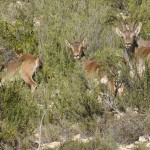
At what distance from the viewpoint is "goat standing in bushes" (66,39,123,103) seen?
1234cm

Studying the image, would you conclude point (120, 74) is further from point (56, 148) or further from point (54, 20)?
point (54, 20)

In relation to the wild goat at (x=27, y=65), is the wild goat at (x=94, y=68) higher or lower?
higher

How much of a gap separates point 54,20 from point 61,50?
2.15m

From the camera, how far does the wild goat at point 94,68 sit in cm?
1241

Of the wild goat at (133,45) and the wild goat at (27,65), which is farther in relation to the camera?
the wild goat at (27,65)

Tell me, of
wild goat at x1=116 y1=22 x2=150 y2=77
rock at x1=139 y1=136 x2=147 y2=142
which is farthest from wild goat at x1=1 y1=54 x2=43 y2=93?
rock at x1=139 y1=136 x2=147 y2=142

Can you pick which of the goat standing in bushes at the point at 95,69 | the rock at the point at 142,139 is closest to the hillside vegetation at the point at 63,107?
the rock at the point at 142,139

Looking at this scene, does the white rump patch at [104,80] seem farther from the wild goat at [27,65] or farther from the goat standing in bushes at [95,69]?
the wild goat at [27,65]

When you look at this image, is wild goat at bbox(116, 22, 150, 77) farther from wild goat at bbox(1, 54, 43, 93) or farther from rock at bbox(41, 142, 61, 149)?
rock at bbox(41, 142, 61, 149)

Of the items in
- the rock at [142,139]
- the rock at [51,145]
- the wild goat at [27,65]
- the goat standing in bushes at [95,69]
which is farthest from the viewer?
the wild goat at [27,65]

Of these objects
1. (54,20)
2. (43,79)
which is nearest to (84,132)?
(43,79)

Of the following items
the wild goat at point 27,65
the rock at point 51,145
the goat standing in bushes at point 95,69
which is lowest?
the wild goat at point 27,65

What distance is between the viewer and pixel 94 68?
45.1ft

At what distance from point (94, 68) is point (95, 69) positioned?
145mm
